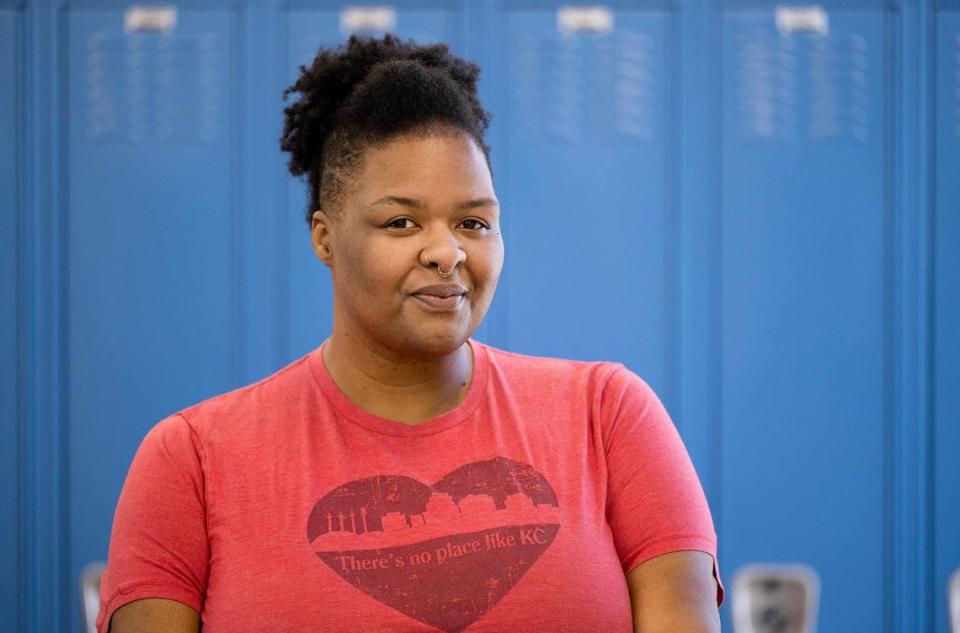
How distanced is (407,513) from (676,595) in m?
0.26

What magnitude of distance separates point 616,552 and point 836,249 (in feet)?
4.90

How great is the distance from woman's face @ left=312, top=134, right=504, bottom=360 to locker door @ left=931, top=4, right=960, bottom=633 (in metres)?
1.60

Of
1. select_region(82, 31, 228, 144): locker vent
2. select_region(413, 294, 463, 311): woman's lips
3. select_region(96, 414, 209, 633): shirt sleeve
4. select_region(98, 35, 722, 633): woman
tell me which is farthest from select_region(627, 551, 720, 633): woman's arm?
select_region(82, 31, 228, 144): locker vent

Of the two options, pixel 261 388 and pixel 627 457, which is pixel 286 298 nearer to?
pixel 261 388

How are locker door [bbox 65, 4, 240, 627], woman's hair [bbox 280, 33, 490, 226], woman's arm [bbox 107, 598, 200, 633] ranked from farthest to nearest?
1. locker door [bbox 65, 4, 240, 627]
2. woman's hair [bbox 280, 33, 490, 226]
3. woman's arm [bbox 107, 598, 200, 633]

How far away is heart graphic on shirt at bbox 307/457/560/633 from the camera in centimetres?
95

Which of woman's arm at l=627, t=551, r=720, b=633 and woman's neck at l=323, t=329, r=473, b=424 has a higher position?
woman's neck at l=323, t=329, r=473, b=424

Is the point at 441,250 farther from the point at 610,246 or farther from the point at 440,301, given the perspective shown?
the point at 610,246

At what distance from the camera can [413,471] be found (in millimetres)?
1003

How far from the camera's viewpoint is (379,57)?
3.77 feet

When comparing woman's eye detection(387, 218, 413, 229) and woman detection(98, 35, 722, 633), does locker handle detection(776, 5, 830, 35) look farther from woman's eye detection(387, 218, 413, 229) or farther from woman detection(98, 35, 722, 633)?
woman's eye detection(387, 218, 413, 229)

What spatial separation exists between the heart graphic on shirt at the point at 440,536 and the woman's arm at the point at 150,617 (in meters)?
0.14

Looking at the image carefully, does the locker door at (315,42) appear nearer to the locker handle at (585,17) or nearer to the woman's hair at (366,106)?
the locker handle at (585,17)

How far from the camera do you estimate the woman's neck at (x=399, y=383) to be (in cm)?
107
